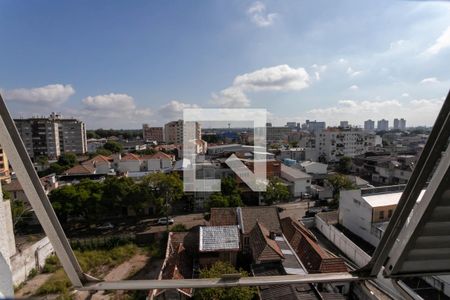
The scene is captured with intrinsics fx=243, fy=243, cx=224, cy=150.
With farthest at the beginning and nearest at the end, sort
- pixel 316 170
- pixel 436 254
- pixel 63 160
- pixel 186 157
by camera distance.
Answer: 1. pixel 63 160
2. pixel 316 170
3. pixel 186 157
4. pixel 436 254

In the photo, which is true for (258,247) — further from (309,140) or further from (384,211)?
(309,140)

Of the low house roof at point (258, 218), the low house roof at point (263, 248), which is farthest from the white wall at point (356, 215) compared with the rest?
the low house roof at point (263, 248)

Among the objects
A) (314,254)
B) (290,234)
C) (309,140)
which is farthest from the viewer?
(309,140)

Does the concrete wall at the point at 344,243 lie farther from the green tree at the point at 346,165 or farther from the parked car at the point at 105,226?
the green tree at the point at 346,165

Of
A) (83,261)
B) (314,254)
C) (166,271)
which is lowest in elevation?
(83,261)

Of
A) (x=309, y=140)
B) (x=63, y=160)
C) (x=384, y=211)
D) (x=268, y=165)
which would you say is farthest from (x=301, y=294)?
(x=309, y=140)

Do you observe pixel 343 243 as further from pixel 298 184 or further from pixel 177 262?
pixel 298 184

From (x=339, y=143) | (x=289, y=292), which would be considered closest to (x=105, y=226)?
(x=289, y=292)
